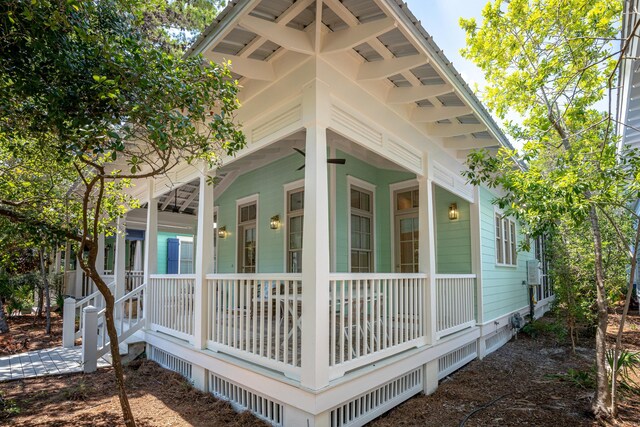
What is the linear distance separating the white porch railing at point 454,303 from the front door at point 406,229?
1002mm

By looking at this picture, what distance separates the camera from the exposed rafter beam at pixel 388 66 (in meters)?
3.49

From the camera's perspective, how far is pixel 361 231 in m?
6.87

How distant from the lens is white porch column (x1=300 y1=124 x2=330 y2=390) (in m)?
3.17

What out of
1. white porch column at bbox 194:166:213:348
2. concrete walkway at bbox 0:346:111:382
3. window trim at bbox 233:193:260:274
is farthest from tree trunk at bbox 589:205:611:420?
concrete walkway at bbox 0:346:111:382

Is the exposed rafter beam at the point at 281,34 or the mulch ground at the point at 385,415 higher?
the exposed rafter beam at the point at 281,34

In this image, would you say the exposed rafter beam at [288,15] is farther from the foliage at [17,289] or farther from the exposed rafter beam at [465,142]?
the foliage at [17,289]

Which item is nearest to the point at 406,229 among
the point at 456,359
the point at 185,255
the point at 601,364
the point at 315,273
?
the point at 456,359

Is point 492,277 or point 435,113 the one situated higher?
point 435,113

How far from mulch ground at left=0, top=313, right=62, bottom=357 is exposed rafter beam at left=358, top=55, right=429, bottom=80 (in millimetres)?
7639

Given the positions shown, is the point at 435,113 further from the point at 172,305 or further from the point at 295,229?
the point at 172,305

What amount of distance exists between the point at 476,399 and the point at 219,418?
9.96ft

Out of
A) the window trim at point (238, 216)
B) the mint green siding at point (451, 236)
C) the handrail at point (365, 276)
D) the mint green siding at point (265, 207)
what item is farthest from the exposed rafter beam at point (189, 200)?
the handrail at point (365, 276)

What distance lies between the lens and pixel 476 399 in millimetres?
4617

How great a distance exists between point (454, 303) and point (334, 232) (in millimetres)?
2102
